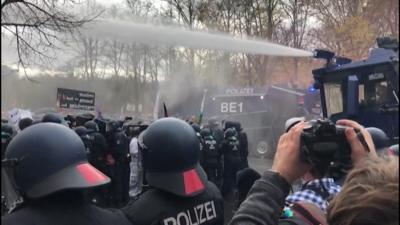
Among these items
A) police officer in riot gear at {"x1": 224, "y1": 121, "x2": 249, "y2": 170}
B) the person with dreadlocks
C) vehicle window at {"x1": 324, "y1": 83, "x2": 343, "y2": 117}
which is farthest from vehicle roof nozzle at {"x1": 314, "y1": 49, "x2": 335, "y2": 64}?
the person with dreadlocks

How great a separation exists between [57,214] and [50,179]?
0.43 feet

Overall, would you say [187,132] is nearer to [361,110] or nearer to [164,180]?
[164,180]

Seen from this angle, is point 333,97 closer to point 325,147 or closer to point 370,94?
point 370,94

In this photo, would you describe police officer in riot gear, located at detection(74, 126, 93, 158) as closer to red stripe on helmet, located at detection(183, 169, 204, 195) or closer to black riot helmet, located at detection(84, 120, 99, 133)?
black riot helmet, located at detection(84, 120, 99, 133)

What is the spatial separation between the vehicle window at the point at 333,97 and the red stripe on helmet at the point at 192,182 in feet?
11.8

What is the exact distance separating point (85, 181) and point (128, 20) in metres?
6.38

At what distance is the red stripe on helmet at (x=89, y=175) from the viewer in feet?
6.59

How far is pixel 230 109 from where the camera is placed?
18.6m

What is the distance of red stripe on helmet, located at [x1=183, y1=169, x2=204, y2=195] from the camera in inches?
109

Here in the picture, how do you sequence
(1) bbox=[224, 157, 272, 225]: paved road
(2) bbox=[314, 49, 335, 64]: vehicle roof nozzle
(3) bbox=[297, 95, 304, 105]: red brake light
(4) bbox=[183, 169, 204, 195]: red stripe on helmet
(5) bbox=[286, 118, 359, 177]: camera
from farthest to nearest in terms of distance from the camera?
(3) bbox=[297, 95, 304, 105]: red brake light, (1) bbox=[224, 157, 272, 225]: paved road, (2) bbox=[314, 49, 335, 64]: vehicle roof nozzle, (4) bbox=[183, 169, 204, 195]: red stripe on helmet, (5) bbox=[286, 118, 359, 177]: camera

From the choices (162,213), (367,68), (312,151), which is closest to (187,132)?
(162,213)

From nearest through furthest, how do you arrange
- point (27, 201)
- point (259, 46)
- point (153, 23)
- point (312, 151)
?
1. point (312, 151)
2. point (27, 201)
3. point (259, 46)
4. point (153, 23)

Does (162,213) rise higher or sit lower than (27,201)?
lower

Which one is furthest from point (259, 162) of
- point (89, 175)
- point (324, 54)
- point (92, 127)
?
point (89, 175)
